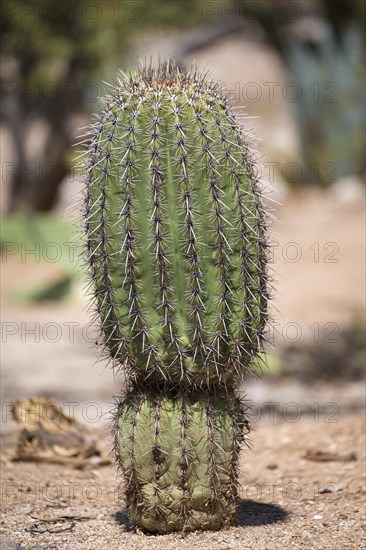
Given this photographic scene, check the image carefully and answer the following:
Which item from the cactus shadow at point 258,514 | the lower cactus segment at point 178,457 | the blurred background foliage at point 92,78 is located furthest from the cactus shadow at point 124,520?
the blurred background foliage at point 92,78

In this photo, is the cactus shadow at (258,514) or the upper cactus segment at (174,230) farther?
the cactus shadow at (258,514)

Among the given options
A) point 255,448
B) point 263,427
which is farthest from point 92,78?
point 255,448

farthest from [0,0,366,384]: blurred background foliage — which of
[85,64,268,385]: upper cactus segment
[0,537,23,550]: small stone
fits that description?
[0,537,23,550]: small stone

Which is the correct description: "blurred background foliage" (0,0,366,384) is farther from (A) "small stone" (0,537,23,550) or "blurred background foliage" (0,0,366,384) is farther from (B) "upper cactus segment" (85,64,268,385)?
(A) "small stone" (0,537,23,550)

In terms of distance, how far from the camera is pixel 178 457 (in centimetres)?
391

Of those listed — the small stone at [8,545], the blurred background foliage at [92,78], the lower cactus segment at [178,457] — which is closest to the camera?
the small stone at [8,545]

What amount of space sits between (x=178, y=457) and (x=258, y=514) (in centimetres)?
78

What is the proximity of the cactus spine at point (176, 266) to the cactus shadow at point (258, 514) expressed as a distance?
0.33 metres

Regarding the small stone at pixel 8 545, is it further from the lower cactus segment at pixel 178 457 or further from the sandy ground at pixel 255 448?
the lower cactus segment at pixel 178 457

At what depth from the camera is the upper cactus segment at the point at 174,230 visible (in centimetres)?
380

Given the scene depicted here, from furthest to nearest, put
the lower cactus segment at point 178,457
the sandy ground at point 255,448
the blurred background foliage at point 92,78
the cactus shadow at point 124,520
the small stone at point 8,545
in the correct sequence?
1. the blurred background foliage at point 92,78
2. the cactus shadow at point 124,520
3. the sandy ground at point 255,448
4. the lower cactus segment at point 178,457
5. the small stone at point 8,545

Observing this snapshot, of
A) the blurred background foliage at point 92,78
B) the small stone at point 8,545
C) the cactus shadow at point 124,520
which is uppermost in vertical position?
the blurred background foliage at point 92,78

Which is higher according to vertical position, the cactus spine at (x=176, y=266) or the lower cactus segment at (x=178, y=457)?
the cactus spine at (x=176, y=266)

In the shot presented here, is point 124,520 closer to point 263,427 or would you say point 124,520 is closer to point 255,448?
point 255,448
